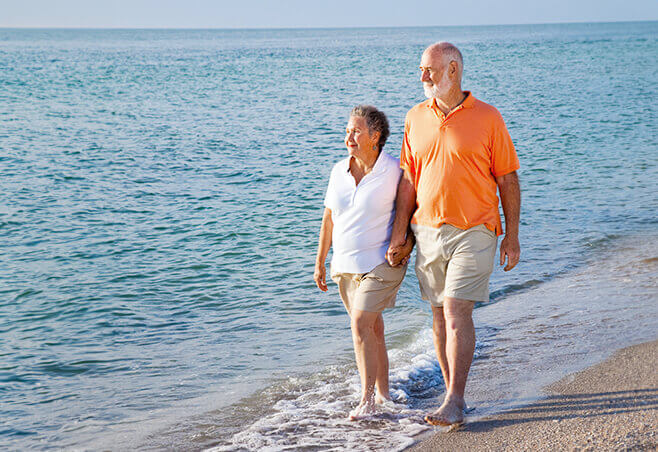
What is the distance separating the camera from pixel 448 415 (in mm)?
3980

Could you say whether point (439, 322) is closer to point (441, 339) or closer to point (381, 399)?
point (441, 339)

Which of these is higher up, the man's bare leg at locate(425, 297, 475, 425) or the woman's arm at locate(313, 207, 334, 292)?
the woman's arm at locate(313, 207, 334, 292)

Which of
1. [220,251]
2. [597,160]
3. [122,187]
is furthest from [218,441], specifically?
[597,160]

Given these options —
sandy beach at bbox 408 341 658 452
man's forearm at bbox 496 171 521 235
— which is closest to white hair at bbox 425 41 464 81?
man's forearm at bbox 496 171 521 235

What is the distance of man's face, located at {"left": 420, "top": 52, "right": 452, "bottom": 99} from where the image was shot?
392 cm

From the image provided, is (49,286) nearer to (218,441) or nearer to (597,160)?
(218,441)

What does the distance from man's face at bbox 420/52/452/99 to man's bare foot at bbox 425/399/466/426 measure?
1691mm

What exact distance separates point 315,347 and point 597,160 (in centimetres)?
1114

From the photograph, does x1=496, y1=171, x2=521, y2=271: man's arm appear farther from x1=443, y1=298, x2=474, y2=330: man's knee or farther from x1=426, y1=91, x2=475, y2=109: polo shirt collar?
x1=426, y1=91, x2=475, y2=109: polo shirt collar

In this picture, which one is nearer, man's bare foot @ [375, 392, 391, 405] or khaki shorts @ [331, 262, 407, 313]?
khaki shorts @ [331, 262, 407, 313]

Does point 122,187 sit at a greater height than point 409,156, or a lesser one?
lesser

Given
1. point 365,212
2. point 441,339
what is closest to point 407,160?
point 365,212

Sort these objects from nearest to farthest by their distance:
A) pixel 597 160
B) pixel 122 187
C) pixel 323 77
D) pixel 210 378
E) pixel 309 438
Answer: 1. pixel 309 438
2. pixel 210 378
3. pixel 122 187
4. pixel 597 160
5. pixel 323 77

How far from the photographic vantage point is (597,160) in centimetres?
1544
